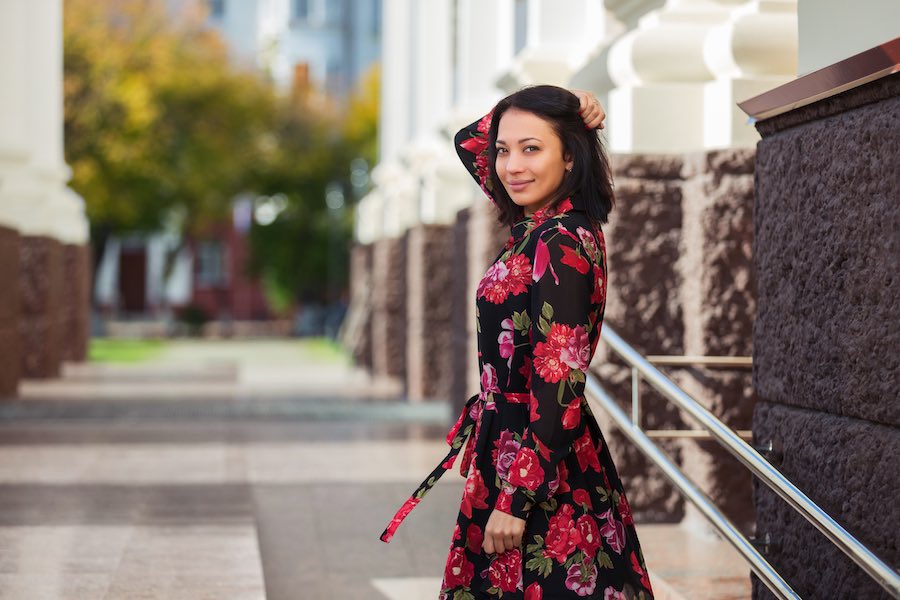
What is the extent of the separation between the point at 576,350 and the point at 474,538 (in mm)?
504

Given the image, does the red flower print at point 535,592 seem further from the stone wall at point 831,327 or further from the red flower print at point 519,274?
the stone wall at point 831,327

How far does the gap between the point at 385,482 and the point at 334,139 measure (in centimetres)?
3983

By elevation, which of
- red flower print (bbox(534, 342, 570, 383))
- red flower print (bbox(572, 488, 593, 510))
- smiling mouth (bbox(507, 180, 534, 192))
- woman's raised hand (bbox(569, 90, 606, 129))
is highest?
woman's raised hand (bbox(569, 90, 606, 129))

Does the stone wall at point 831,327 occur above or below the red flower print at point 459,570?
above

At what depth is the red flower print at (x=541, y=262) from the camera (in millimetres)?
3369

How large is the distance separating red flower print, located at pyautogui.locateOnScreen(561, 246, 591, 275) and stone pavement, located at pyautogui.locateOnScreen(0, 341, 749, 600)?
2.25 m

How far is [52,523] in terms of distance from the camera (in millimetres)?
6742

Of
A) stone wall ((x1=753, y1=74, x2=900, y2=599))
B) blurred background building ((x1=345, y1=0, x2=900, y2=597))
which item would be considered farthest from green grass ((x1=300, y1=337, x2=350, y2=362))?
stone wall ((x1=753, y1=74, x2=900, y2=599))

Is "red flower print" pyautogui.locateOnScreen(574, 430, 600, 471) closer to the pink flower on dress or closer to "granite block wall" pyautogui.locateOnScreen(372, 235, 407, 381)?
the pink flower on dress

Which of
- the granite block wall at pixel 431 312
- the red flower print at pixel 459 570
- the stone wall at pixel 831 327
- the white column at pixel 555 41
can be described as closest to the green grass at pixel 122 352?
the granite block wall at pixel 431 312

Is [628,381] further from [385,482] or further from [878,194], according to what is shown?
[878,194]

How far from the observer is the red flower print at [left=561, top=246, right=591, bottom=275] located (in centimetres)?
338

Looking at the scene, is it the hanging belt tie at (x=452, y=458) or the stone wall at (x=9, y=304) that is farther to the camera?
the stone wall at (x=9, y=304)

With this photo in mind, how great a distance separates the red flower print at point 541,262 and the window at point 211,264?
2206 inches
